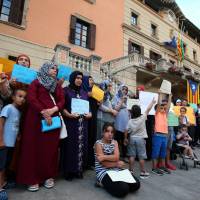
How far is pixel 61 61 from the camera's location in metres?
8.22

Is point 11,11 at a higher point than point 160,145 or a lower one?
higher

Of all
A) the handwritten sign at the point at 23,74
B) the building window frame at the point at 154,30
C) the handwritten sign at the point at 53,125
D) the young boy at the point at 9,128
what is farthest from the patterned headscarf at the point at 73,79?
the building window frame at the point at 154,30

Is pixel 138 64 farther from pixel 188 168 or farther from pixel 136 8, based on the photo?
pixel 188 168

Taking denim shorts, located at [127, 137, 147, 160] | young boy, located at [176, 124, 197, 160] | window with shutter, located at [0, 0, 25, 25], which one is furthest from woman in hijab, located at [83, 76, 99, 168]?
window with shutter, located at [0, 0, 25, 25]

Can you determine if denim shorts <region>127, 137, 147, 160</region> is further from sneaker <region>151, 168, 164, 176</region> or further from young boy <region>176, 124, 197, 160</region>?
young boy <region>176, 124, 197, 160</region>

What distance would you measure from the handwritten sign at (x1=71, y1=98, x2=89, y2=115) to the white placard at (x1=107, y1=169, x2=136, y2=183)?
1.06 metres

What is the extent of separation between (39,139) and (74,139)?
0.60 metres

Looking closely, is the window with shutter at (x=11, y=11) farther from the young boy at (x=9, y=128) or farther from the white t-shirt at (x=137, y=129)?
the white t-shirt at (x=137, y=129)

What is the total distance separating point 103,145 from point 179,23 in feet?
69.9

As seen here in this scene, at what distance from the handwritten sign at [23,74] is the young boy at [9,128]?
0.30 m

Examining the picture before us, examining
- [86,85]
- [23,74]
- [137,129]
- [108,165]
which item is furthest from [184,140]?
[23,74]

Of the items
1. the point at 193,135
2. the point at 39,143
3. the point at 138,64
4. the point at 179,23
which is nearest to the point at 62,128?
the point at 39,143

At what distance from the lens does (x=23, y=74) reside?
10.6ft

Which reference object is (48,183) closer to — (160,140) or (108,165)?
(108,165)
